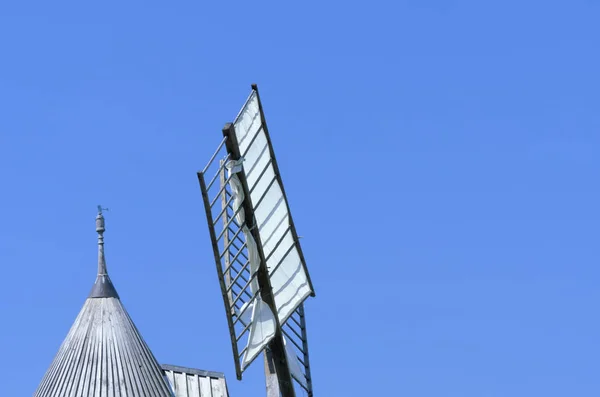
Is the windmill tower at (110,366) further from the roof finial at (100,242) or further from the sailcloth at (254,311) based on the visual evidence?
the sailcloth at (254,311)

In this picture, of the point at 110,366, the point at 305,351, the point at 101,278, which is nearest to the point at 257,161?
the point at 305,351

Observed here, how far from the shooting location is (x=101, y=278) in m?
31.8

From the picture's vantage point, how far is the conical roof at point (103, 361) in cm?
2980

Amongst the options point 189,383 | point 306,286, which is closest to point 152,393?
point 189,383

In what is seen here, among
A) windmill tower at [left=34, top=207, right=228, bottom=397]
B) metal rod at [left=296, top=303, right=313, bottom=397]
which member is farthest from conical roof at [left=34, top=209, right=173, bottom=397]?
metal rod at [left=296, top=303, right=313, bottom=397]

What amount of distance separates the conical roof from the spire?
0.09ft

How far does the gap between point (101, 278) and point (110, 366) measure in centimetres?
210

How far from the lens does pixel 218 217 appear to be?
72.0ft

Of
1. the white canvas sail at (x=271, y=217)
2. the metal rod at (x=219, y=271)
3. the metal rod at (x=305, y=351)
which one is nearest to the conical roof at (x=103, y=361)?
the metal rod at (x=305, y=351)

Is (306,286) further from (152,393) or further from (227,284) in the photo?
(152,393)

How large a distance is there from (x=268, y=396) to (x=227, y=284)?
1.33 metres

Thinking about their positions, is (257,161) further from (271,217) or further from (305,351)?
(305,351)

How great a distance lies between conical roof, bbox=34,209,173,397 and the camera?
29.8m

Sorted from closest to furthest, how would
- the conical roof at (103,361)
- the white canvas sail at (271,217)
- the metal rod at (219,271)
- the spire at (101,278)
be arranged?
the metal rod at (219,271) → the white canvas sail at (271,217) → the conical roof at (103,361) → the spire at (101,278)
